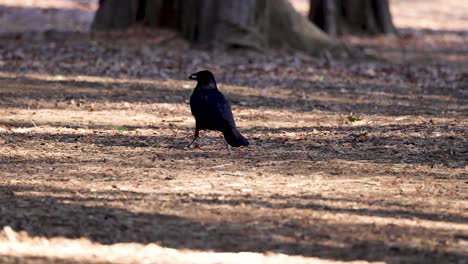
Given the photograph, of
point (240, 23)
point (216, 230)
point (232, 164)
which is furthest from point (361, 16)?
point (216, 230)

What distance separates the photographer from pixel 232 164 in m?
9.09

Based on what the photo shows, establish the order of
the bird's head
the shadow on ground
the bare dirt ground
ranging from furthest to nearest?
1. the bird's head
2. the bare dirt ground
3. the shadow on ground

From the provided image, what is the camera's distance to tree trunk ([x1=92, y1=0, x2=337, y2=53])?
18.5 m

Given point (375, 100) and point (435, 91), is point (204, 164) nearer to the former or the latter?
point (375, 100)

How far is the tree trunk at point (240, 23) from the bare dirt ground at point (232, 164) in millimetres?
1117

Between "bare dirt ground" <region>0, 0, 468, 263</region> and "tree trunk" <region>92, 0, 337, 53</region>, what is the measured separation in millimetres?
1117

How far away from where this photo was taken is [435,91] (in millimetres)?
15516

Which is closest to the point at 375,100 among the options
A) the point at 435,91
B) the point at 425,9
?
the point at 435,91

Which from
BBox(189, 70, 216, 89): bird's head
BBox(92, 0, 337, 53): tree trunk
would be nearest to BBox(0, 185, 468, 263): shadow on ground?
BBox(189, 70, 216, 89): bird's head

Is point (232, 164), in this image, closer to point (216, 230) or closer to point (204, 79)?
point (204, 79)

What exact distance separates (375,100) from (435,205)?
6.66m

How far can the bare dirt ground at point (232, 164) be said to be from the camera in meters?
6.49

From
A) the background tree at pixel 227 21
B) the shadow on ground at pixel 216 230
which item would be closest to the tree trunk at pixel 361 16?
the background tree at pixel 227 21

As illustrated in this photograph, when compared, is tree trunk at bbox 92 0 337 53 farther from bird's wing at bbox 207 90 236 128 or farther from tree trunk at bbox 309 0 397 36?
bird's wing at bbox 207 90 236 128
